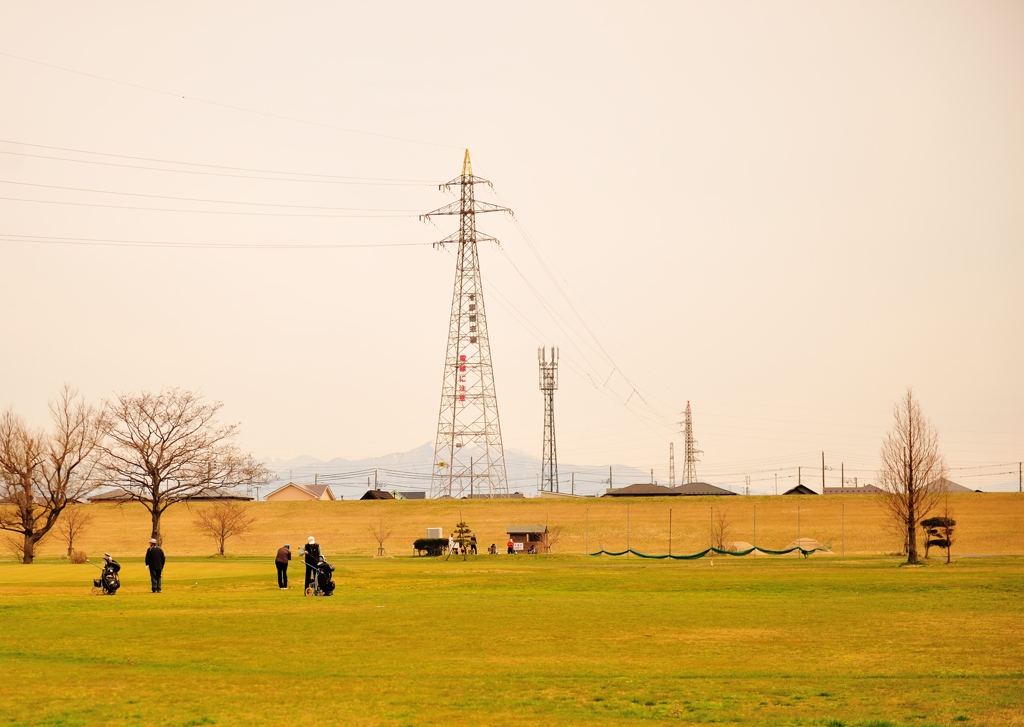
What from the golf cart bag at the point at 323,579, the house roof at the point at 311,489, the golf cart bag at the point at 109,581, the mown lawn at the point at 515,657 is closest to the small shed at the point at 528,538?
the mown lawn at the point at 515,657

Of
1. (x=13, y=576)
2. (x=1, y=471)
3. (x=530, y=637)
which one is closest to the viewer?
(x=530, y=637)

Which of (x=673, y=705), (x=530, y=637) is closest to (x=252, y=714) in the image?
(x=673, y=705)

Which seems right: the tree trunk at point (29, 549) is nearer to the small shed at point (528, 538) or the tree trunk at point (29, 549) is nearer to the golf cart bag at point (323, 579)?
the small shed at point (528, 538)

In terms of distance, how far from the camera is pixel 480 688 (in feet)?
51.0

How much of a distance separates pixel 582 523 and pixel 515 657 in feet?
258

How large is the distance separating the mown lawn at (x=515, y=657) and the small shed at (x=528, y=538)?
140 feet

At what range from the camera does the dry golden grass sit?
8550cm

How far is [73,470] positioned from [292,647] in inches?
2276

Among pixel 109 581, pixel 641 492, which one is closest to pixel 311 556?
pixel 109 581

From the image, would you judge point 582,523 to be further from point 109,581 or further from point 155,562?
point 109,581

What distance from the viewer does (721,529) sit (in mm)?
79812

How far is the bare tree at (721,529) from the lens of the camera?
80.3 meters

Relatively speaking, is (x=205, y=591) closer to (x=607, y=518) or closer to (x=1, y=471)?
(x=1, y=471)

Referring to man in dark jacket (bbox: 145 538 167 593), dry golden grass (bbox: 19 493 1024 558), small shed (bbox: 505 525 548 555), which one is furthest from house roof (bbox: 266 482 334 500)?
man in dark jacket (bbox: 145 538 167 593)
